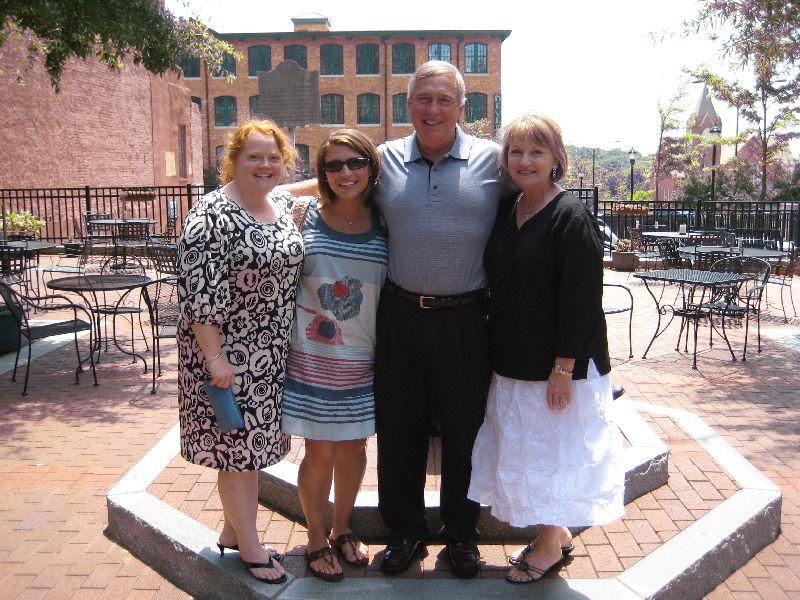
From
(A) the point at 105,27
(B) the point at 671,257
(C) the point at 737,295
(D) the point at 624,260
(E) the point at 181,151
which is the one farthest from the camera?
(E) the point at 181,151

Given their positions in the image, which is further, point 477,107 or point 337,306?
point 477,107

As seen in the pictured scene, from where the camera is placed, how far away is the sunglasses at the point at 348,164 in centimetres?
276

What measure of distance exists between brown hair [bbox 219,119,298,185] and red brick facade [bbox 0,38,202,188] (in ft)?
51.9

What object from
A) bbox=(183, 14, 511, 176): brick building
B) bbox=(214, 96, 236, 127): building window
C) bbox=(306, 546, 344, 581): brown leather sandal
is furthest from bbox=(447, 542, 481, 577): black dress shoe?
bbox=(214, 96, 236, 127): building window

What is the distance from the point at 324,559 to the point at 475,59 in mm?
44178

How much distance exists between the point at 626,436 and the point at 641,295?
25.0 ft

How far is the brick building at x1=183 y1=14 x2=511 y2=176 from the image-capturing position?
43.7 m

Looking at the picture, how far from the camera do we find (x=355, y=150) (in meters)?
2.78

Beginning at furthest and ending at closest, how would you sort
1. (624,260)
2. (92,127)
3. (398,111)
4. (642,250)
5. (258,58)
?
(258,58), (398,111), (92,127), (642,250), (624,260)

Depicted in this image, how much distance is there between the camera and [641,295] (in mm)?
11516

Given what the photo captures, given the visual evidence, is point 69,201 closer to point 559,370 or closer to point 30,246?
point 30,246

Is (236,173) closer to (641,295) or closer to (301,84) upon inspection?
(641,295)

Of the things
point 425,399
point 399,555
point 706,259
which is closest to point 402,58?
point 706,259

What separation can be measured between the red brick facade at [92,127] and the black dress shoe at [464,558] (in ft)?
54.3
